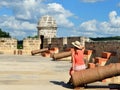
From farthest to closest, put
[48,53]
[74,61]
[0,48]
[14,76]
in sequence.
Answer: [0,48]
[48,53]
[14,76]
[74,61]

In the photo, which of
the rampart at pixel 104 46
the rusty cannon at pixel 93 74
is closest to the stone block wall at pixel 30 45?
the rampart at pixel 104 46

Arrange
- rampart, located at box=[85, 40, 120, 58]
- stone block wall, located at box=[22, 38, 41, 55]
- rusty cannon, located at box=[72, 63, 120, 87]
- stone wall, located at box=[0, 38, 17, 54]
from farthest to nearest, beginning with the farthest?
stone block wall, located at box=[22, 38, 41, 55], stone wall, located at box=[0, 38, 17, 54], rampart, located at box=[85, 40, 120, 58], rusty cannon, located at box=[72, 63, 120, 87]

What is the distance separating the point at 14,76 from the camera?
42.0 ft

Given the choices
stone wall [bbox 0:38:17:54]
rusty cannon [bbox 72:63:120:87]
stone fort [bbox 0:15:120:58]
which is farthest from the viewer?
stone wall [bbox 0:38:17:54]

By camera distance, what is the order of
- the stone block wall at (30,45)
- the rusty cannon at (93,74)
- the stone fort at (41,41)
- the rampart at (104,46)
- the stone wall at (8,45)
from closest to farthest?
the rusty cannon at (93,74), the rampart at (104,46), the stone fort at (41,41), the stone wall at (8,45), the stone block wall at (30,45)

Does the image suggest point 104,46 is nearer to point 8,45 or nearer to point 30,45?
point 30,45

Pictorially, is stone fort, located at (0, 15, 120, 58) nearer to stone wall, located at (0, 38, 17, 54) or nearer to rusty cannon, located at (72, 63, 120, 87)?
stone wall, located at (0, 38, 17, 54)

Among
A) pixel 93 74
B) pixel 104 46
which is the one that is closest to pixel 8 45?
pixel 104 46

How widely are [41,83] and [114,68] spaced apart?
2.26m

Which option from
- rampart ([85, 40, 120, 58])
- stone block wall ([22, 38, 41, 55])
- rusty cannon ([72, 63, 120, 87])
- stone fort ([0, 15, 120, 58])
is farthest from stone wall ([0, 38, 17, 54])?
rusty cannon ([72, 63, 120, 87])

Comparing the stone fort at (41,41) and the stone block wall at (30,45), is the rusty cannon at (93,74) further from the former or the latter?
the stone block wall at (30,45)

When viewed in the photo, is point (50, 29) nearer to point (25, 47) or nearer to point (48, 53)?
point (25, 47)

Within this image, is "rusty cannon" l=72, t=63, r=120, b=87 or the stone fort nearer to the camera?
"rusty cannon" l=72, t=63, r=120, b=87

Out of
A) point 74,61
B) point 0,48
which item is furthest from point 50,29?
point 74,61
